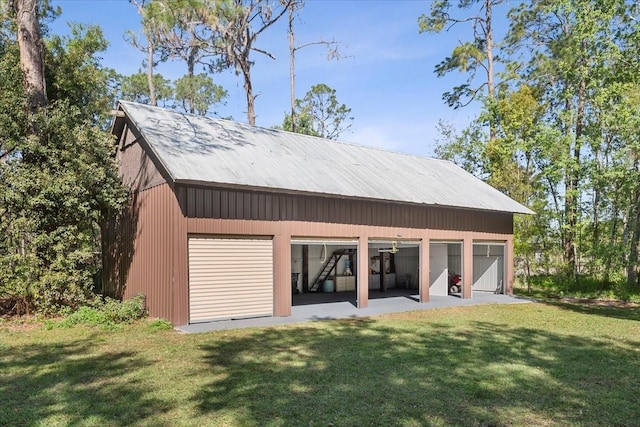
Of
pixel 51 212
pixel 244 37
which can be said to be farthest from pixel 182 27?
pixel 51 212

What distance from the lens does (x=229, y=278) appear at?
37.7ft

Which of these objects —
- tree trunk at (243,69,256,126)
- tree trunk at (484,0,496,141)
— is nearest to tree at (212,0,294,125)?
tree trunk at (243,69,256,126)

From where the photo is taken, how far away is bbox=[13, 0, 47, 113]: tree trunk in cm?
1216

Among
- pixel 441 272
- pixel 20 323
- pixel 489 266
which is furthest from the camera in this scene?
pixel 489 266

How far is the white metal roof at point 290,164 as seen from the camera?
11.5m

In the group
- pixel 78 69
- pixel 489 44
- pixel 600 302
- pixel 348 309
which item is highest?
pixel 489 44

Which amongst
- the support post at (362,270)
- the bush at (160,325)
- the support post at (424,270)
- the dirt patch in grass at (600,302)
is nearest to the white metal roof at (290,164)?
the support post at (362,270)

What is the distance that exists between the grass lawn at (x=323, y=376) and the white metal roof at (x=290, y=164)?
3.80m

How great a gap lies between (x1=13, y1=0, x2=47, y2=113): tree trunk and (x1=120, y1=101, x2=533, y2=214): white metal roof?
81.8 inches

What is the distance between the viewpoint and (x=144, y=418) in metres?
5.03

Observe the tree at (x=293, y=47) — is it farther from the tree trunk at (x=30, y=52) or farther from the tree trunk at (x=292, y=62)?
→ the tree trunk at (x=30, y=52)

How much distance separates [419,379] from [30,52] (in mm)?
12589

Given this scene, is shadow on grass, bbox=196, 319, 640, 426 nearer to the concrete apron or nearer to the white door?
the concrete apron

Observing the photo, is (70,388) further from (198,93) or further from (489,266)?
(198,93)
